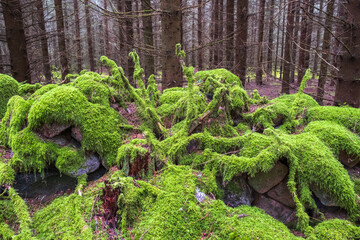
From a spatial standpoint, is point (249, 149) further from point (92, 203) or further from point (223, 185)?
point (92, 203)

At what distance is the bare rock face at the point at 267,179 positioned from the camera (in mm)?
2838

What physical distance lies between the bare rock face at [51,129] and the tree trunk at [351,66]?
5.17 meters

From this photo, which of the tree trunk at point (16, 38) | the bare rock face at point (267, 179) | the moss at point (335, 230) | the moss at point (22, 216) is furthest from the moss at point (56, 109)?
the tree trunk at point (16, 38)

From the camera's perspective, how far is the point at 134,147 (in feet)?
9.19

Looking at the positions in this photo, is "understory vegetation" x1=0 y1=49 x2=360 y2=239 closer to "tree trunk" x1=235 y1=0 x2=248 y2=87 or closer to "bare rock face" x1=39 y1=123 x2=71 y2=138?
"bare rock face" x1=39 y1=123 x2=71 y2=138

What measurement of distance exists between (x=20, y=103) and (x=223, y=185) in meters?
3.15

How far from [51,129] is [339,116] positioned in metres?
4.55

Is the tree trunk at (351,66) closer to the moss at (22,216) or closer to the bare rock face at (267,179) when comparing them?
the bare rock face at (267,179)

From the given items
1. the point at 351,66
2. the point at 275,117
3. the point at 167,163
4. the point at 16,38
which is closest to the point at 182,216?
the point at 167,163

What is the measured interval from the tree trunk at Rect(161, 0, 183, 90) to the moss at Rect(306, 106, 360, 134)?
3.20m

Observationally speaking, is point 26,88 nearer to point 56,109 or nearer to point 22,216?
point 56,109

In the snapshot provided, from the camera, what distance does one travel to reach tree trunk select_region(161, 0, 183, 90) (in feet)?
17.0

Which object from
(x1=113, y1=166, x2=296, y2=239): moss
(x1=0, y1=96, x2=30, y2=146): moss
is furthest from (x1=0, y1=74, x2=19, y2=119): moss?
(x1=113, y1=166, x2=296, y2=239): moss

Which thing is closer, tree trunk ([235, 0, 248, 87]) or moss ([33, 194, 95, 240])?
moss ([33, 194, 95, 240])
